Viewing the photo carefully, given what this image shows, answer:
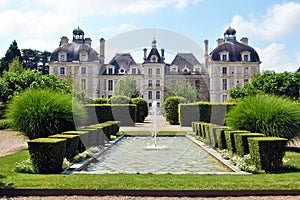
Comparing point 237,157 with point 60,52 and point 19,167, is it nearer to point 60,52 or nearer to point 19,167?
point 19,167

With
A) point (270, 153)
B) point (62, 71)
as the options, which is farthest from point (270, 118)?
point (62, 71)

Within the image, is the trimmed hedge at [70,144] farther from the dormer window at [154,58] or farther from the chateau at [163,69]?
the dormer window at [154,58]

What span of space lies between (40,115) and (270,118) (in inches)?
275

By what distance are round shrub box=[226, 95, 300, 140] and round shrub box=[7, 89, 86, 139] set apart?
548 centimetres

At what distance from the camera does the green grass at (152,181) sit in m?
4.91

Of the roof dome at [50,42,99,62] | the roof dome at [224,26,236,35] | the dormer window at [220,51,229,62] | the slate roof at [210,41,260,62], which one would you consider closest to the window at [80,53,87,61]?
the roof dome at [50,42,99,62]

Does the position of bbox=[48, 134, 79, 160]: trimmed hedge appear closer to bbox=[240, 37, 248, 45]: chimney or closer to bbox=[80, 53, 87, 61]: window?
bbox=[80, 53, 87, 61]: window

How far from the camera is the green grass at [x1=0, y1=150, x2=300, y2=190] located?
491 centimetres

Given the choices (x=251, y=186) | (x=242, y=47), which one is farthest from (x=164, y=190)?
(x=242, y=47)

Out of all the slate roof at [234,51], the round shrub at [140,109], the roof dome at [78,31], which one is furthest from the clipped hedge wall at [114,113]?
the roof dome at [78,31]

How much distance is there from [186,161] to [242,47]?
4264 cm

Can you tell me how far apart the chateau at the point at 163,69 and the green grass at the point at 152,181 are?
127ft

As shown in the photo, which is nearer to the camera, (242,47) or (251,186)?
(251,186)

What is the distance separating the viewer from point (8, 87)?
775 inches
